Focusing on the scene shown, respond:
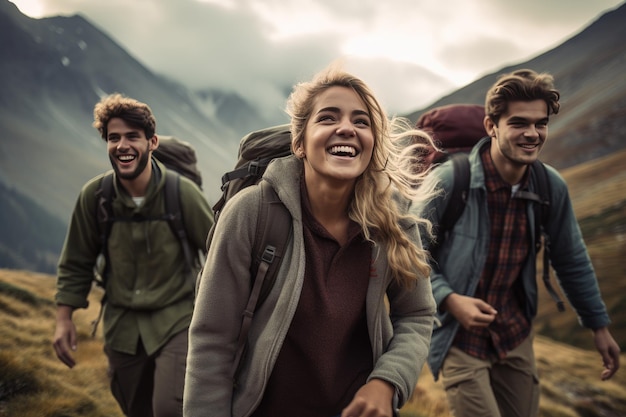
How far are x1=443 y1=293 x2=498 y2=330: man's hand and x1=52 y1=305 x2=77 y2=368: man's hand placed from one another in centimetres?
→ 329

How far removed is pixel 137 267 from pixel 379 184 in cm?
266

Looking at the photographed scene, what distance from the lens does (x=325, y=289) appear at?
2.17m

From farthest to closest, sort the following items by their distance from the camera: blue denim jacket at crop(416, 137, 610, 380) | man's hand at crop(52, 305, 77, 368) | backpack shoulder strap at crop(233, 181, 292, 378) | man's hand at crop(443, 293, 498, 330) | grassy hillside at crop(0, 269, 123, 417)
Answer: grassy hillside at crop(0, 269, 123, 417) < man's hand at crop(52, 305, 77, 368) < blue denim jacket at crop(416, 137, 610, 380) < man's hand at crop(443, 293, 498, 330) < backpack shoulder strap at crop(233, 181, 292, 378)

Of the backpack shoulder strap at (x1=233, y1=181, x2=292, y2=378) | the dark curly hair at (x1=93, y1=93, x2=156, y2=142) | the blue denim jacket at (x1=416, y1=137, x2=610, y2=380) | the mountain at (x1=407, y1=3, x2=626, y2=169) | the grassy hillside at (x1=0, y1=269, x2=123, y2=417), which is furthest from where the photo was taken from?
the mountain at (x1=407, y1=3, x2=626, y2=169)

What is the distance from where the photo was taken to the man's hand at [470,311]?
10.6 ft

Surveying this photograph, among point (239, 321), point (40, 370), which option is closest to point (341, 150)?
point (239, 321)

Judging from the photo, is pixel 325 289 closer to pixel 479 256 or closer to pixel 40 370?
pixel 479 256

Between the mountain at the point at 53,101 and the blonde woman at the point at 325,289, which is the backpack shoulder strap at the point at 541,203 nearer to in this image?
the blonde woman at the point at 325,289

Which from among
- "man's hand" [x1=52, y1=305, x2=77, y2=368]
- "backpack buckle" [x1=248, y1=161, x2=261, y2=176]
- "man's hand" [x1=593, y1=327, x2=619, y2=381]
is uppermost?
"backpack buckle" [x1=248, y1=161, x2=261, y2=176]

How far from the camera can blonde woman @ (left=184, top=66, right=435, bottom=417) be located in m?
2.06

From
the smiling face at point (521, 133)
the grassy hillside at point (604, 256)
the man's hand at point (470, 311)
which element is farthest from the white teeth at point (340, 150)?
the grassy hillside at point (604, 256)

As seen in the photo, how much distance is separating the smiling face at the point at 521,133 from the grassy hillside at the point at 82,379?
4056 millimetres

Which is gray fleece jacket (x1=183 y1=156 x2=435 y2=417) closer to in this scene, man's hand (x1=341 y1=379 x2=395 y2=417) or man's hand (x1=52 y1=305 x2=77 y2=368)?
man's hand (x1=341 y1=379 x2=395 y2=417)

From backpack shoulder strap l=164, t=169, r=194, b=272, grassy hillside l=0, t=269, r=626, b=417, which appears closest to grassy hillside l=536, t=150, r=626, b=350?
grassy hillside l=0, t=269, r=626, b=417
